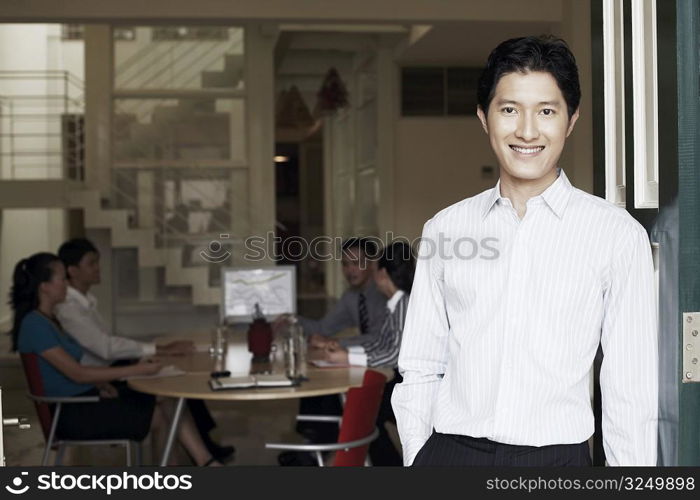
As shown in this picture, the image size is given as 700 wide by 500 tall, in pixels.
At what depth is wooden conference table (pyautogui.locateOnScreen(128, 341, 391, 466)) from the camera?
3494mm

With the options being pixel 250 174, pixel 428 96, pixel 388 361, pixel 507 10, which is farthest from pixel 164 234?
pixel 388 361

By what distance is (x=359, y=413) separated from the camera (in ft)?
10.6

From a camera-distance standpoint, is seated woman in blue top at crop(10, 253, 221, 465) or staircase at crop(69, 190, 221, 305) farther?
staircase at crop(69, 190, 221, 305)

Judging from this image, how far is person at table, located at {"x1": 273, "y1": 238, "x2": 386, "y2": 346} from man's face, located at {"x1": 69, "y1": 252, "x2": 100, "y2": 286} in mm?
1071

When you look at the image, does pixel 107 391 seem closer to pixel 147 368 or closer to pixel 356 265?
pixel 147 368

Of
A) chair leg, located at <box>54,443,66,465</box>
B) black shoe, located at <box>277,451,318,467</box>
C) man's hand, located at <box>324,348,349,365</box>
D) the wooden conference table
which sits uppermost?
man's hand, located at <box>324,348,349,365</box>

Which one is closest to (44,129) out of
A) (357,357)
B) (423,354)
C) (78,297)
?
(78,297)

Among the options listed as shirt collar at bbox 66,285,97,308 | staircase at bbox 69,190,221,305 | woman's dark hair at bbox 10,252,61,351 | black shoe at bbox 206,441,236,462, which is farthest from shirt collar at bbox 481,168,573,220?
staircase at bbox 69,190,221,305

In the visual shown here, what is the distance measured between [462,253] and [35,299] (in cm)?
285

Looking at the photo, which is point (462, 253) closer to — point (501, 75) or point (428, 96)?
point (501, 75)

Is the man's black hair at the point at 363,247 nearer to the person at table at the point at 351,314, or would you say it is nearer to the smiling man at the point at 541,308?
the person at table at the point at 351,314

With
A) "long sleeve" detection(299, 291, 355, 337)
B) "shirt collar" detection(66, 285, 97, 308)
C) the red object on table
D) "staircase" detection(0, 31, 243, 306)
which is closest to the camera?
the red object on table

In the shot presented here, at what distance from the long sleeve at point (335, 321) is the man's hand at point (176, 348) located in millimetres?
774

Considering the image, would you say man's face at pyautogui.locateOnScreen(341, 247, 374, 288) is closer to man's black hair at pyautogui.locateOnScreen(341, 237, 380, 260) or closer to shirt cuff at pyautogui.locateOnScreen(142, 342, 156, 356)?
man's black hair at pyautogui.locateOnScreen(341, 237, 380, 260)
